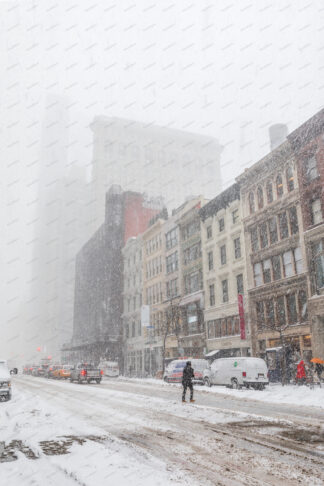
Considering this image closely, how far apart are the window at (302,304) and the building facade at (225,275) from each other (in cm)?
609

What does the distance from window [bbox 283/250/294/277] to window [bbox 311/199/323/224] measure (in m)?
3.31

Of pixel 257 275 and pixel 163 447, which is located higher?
pixel 257 275

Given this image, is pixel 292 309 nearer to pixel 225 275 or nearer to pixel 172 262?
pixel 225 275

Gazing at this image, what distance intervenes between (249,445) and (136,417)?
16.1 feet

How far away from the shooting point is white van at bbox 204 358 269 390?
76.7 feet

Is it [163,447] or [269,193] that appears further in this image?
[269,193]

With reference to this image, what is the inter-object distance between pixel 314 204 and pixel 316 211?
1.99ft

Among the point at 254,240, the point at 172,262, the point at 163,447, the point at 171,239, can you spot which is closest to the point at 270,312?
the point at 254,240

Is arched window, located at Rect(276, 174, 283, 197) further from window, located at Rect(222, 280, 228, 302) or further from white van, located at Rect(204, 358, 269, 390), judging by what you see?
white van, located at Rect(204, 358, 269, 390)

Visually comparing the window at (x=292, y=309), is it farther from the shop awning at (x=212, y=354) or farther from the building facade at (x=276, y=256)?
the shop awning at (x=212, y=354)

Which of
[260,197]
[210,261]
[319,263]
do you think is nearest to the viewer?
[319,263]

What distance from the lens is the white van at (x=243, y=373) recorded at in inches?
921

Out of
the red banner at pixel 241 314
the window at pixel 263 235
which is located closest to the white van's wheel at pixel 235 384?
the red banner at pixel 241 314

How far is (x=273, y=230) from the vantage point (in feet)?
113
